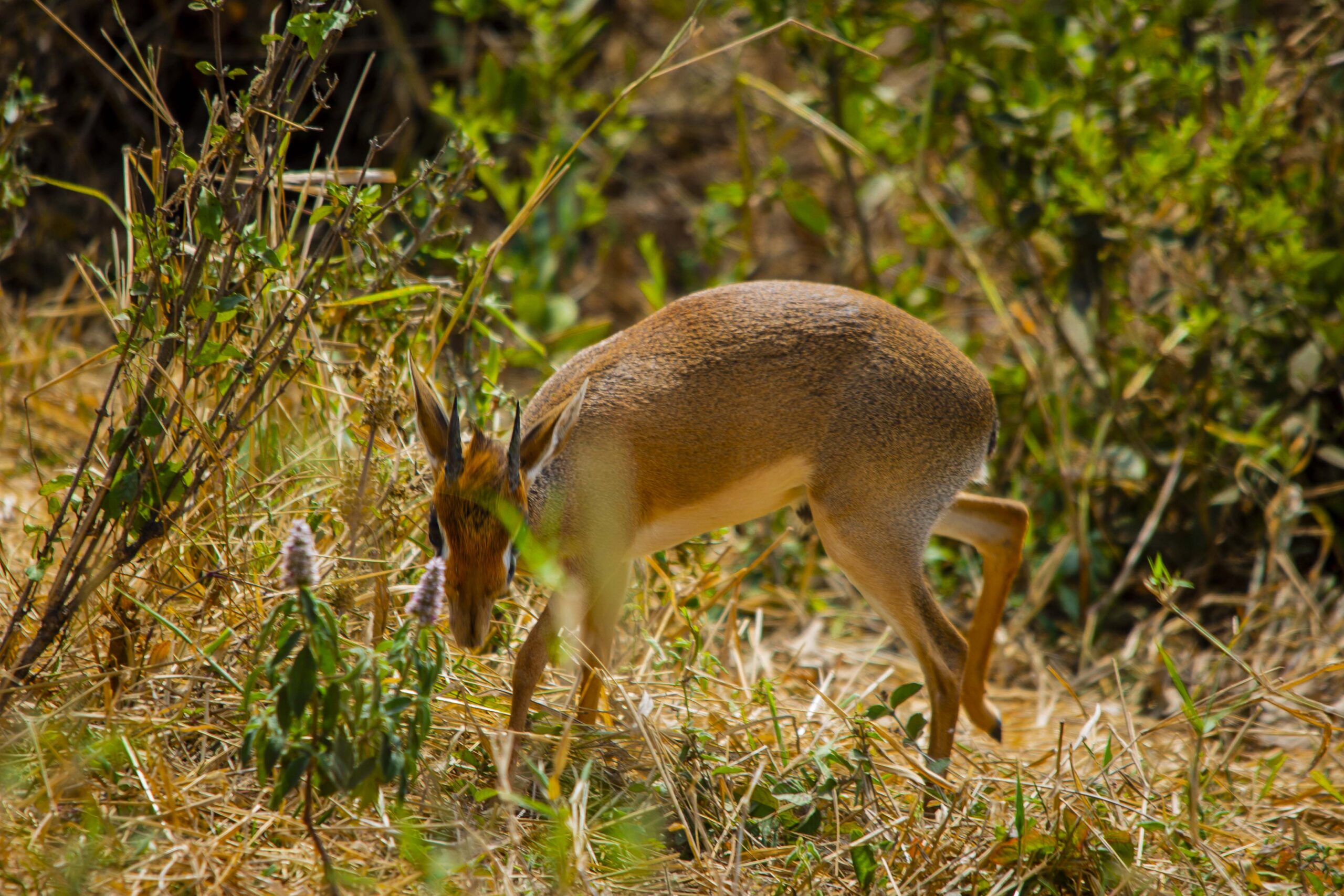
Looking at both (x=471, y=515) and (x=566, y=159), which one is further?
(x=566, y=159)

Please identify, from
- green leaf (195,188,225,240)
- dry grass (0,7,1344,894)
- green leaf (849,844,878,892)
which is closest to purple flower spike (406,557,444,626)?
dry grass (0,7,1344,894)

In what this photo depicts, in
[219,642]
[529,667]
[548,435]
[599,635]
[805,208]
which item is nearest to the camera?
[219,642]

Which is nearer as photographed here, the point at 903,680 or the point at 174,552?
the point at 174,552

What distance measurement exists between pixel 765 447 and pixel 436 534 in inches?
41.2

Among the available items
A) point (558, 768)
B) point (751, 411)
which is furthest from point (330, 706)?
point (751, 411)

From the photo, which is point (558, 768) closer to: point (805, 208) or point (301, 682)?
point (301, 682)

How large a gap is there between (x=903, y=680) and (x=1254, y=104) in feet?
9.16

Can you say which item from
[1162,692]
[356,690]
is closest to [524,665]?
[356,690]

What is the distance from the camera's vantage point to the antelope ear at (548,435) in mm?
2953

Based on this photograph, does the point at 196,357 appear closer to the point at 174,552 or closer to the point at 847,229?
the point at 174,552

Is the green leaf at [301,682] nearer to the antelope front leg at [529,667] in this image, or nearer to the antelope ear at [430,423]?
the antelope ear at [430,423]

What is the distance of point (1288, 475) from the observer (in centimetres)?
479

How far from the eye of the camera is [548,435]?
297 centimetres

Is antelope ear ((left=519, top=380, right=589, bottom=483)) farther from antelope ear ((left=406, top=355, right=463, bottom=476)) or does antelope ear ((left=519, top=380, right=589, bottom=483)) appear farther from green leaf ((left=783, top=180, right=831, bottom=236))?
green leaf ((left=783, top=180, right=831, bottom=236))
